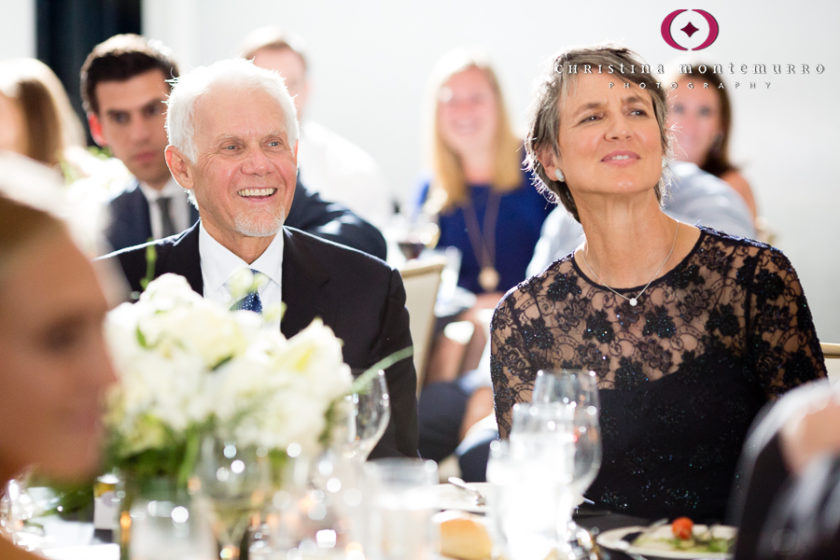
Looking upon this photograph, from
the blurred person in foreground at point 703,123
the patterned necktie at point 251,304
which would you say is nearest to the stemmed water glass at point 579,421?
the patterned necktie at point 251,304

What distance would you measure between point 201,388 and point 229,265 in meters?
1.31

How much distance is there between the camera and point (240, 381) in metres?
1.29

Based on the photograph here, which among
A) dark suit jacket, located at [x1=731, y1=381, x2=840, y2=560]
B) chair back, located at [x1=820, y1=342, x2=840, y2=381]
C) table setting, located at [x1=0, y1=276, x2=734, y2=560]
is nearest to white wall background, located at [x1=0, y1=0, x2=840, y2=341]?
chair back, located at [x1=820, y1=342, x2=840, y2=381]

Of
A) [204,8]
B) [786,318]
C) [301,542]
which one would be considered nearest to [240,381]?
[301,542]

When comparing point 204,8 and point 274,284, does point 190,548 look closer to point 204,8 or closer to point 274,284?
point 274,284

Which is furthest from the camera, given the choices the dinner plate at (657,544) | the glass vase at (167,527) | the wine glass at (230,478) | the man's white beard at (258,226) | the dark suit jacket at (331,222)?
the dark suit jacket at (331,222)

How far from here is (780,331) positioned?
2285 millimetres

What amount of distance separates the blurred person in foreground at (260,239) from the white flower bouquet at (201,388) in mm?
1128

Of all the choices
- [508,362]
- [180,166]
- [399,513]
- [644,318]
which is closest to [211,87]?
[180,166]

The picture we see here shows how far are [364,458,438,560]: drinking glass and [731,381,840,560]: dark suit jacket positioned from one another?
1.17 ft

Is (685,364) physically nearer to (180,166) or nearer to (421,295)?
(180,166)

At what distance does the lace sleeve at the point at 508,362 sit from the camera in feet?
7.94

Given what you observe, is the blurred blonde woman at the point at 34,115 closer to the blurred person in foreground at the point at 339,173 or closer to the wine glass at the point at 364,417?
the blurred person in foreground at the point at 339,173

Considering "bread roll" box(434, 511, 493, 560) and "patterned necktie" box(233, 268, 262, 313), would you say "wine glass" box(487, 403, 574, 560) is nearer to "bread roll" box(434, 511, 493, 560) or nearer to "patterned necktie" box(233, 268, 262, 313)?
"bread roll" box(434, 511, 493, 560)
